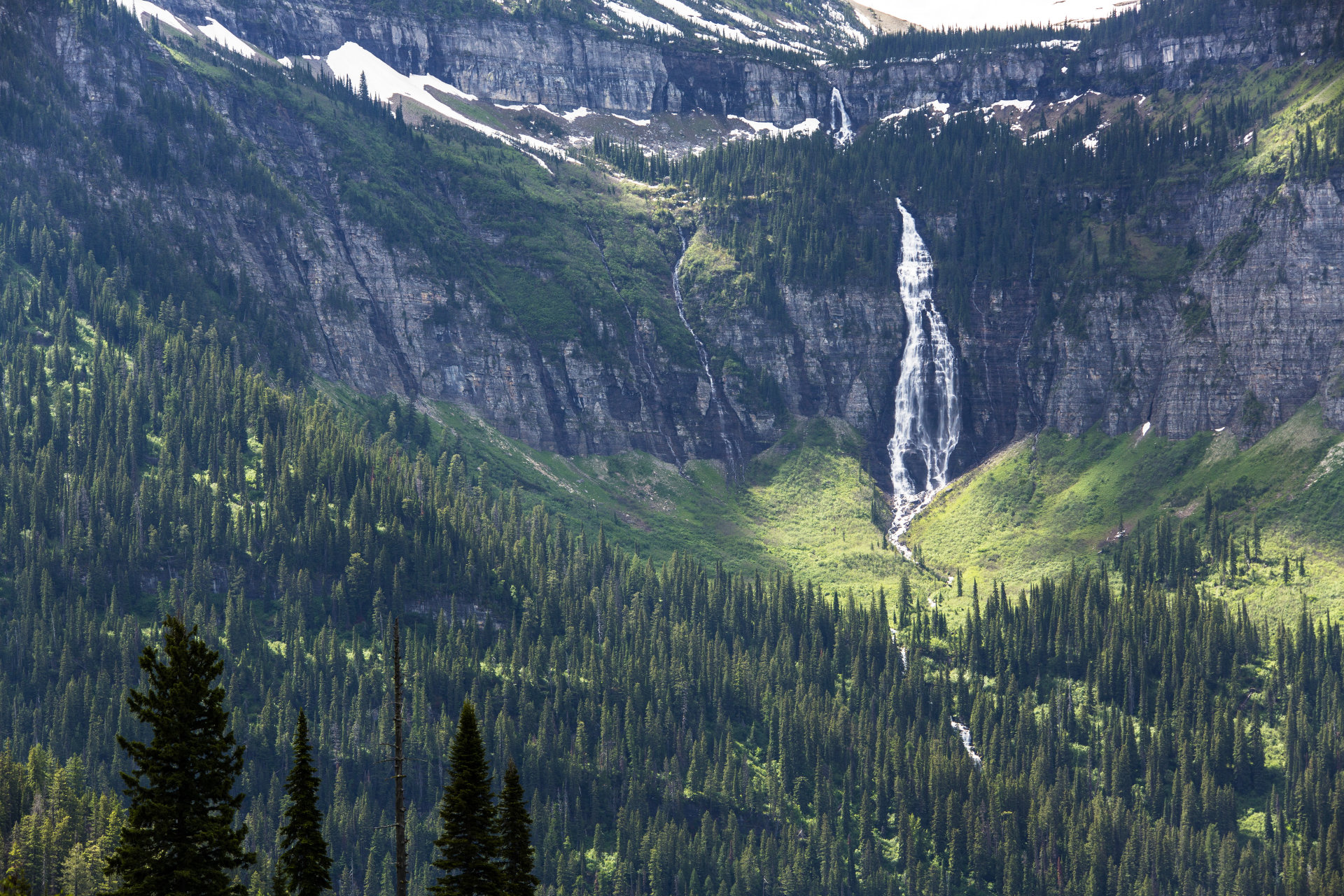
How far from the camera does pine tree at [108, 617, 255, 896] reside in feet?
177

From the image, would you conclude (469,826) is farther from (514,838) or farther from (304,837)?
(304,837)

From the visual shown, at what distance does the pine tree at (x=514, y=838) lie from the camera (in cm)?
6075

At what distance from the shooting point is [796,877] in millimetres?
191000

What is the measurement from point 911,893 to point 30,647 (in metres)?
120

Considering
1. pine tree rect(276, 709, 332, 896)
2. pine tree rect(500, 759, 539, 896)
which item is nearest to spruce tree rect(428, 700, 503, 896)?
pine tree rect(500, 759, 539, 896)

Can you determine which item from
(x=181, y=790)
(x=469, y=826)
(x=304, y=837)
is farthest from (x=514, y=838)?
(x=181, y=790)

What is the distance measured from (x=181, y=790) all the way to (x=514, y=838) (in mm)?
13621

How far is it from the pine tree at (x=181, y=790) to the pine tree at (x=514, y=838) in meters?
10.7

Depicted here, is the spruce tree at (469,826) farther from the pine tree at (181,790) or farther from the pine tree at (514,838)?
the pine tree at (181,790)

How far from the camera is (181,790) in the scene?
5456 centimetres

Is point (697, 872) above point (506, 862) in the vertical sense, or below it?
below

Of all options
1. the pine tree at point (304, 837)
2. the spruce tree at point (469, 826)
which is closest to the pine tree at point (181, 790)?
the pine tree at point (304, 837)

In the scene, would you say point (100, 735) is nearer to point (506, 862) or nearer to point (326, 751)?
point (326, 751)

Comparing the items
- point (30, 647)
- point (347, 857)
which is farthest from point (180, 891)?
point (30, 647)
